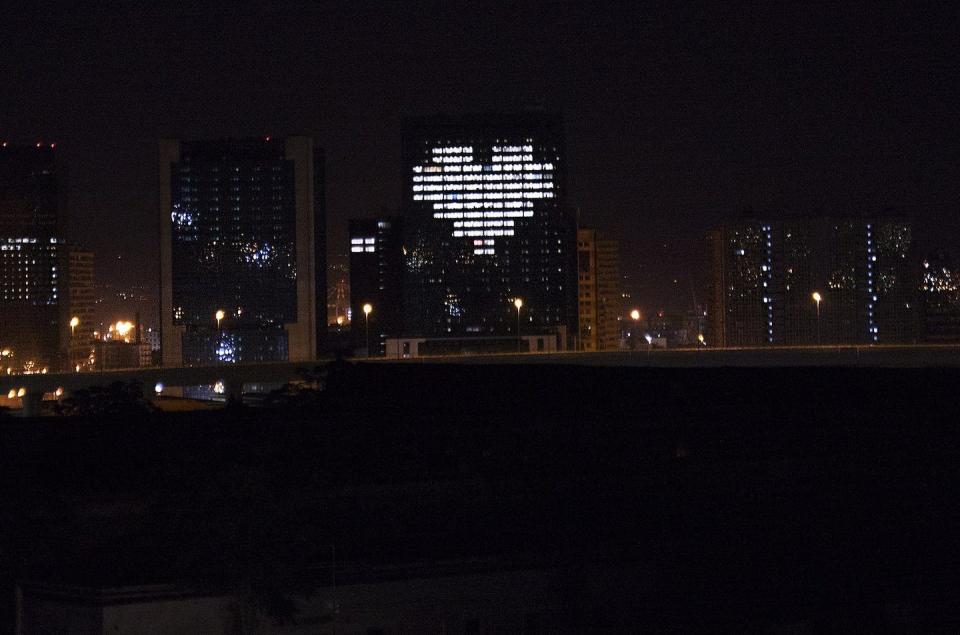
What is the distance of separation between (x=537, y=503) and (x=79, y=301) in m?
102

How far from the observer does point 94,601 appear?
38.2 ft

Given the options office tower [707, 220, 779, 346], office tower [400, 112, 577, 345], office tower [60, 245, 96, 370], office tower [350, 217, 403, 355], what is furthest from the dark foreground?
office tower [350, 217, 403, 355]

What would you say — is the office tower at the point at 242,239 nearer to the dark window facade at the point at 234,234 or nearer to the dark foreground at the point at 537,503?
the dark window facade at the point at 234,234

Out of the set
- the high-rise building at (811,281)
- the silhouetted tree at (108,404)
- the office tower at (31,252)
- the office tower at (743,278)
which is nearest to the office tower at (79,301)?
the office tower at (31,252)

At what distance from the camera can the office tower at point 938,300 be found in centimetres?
8275

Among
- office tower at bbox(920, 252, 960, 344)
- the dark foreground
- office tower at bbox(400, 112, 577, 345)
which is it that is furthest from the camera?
office tower at bbox(400, 112, 577, 345)

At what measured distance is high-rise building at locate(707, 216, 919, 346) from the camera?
87562 millimetres

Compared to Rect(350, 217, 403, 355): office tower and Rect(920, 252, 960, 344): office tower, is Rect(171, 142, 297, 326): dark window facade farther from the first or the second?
Rect(920, 252, 960, 344): office tower

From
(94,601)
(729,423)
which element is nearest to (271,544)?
(94,601)

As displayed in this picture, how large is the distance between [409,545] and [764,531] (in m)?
3.96

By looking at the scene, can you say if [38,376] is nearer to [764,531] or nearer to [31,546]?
[31,546]

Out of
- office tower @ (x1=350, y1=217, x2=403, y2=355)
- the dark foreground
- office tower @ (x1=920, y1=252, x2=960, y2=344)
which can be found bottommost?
the dark foreground

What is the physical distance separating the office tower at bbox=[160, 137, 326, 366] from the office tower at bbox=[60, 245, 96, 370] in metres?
7.82

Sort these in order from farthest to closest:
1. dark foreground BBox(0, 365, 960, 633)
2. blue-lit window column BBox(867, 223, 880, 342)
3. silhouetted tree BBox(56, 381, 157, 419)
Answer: blue-lit window column BBox(867, 223, 880, 342) < silhouetted tree BBox(56, 381, 157, 419) < dark foreground BBox(0, 365, 960, 633)
